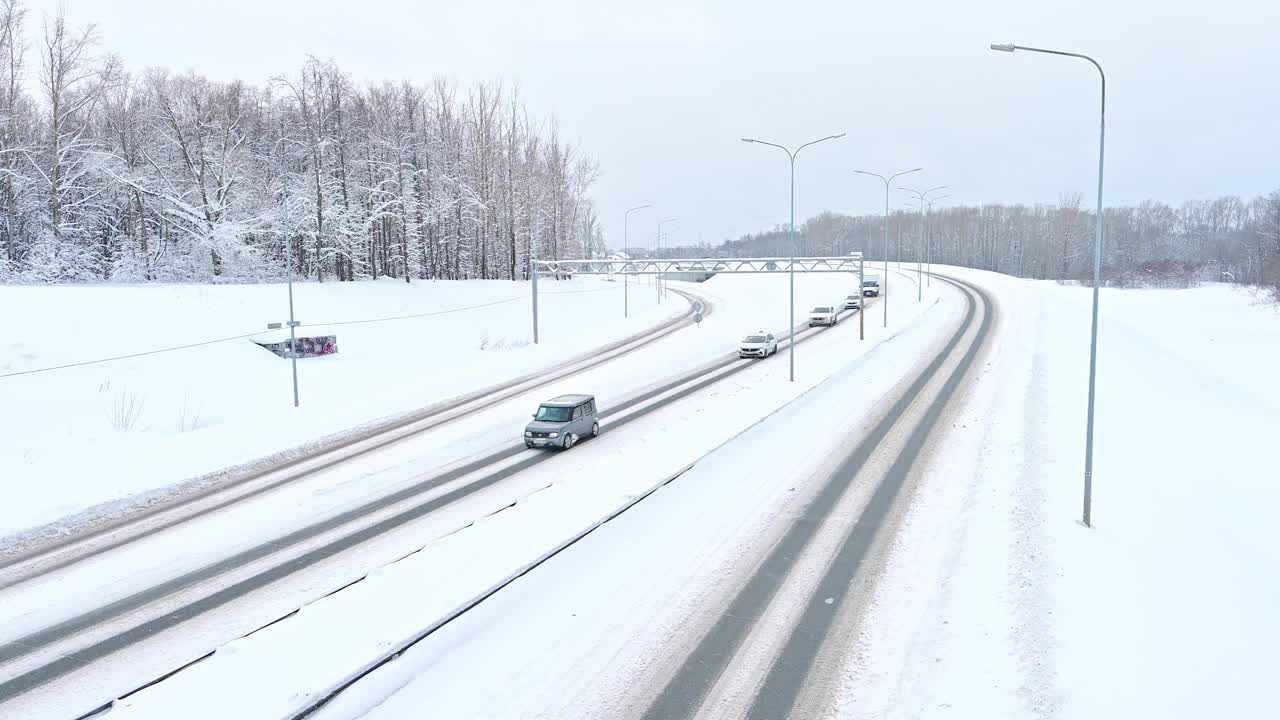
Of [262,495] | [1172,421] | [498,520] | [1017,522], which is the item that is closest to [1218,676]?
[1017,522]

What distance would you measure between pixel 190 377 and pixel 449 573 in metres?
25.7

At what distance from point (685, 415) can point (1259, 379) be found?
1125 inches

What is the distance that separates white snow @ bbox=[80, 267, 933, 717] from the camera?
9570 millimetres

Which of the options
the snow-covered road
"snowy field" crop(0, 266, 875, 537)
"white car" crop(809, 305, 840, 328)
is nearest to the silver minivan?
the snow-covered road

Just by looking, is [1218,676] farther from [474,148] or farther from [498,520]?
[474,148]

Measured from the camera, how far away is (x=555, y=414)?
925 inches

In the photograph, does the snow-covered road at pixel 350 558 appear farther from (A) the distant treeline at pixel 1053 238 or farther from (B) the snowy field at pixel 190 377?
(A) the distant treeline at pixel 1053 238

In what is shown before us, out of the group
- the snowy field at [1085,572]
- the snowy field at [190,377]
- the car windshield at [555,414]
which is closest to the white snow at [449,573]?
the car windshield at [555,414]

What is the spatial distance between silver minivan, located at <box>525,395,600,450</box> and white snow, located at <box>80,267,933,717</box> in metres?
0.58

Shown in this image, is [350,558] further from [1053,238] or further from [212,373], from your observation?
[1053,238]

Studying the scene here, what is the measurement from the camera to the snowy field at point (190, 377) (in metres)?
21.3

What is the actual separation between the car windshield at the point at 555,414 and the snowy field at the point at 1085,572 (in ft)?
36.1

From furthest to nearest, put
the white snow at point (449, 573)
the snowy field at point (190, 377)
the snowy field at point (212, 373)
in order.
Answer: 1. the snowy field at point (212, 373)
2. the snowy field at point (190, 377)
3. the white snow at point (449, 573)

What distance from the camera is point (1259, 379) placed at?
34156 mm
